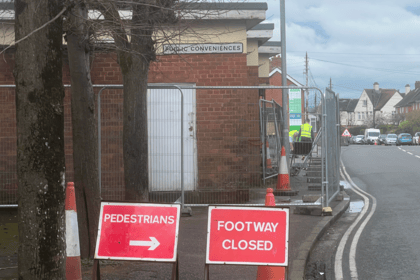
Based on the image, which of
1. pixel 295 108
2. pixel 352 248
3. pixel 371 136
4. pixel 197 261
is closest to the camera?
pixel 197 261

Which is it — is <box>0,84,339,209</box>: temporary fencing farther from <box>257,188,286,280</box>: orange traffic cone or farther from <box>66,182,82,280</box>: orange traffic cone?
<box>257,188,286,280</box>: orange traffic cone

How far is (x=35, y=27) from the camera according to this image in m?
3.81

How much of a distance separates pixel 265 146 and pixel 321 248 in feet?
11.0

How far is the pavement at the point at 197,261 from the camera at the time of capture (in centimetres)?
579

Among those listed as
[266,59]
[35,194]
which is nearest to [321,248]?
[35,194]

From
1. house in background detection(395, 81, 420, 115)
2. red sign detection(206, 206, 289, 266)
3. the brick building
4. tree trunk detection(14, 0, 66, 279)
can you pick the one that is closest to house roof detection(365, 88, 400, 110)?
house in background detection(395, 81, 420, 115)

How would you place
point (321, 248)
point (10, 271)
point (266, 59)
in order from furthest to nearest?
point (266, 59), point (321, 248), point (10, 271)

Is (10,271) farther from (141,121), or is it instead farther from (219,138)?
(219,138)

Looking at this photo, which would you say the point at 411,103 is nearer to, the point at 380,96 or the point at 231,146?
the point at 380,96

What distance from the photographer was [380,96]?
11319cm

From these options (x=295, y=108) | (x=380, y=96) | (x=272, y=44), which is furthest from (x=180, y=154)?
(x=380, y=96)

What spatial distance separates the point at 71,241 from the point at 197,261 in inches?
75.9

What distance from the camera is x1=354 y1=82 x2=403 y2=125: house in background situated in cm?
10490

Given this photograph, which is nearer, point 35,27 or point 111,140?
point 35,27
